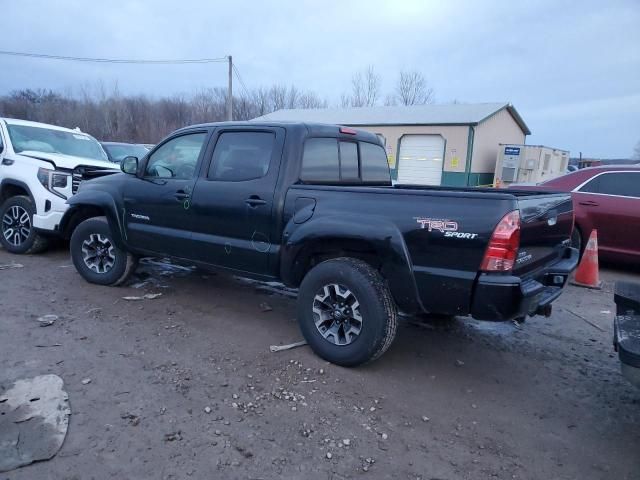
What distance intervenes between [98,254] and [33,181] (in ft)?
5.69

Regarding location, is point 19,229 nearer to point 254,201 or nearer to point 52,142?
point 52,142

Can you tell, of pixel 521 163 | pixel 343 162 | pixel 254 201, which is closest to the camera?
pixel 254 201

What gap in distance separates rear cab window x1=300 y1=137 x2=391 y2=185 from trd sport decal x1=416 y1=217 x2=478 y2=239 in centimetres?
122

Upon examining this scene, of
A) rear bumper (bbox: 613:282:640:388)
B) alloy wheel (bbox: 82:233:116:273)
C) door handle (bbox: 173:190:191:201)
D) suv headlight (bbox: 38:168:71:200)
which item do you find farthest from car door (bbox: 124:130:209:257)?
rear bumper (bbox: 613:282:640:388)

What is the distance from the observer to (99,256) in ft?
17.2

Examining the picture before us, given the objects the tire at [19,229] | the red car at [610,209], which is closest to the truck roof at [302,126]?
the tire at [19,229]

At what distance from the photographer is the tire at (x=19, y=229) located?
20.4ft

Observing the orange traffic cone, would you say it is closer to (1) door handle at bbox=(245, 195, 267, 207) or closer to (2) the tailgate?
(2) the tailgate

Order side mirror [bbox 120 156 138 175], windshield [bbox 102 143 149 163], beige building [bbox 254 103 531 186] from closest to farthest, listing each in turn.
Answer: side mirror [bbox 120 156 138 175], windshield [bbox 102 143 149 163], beige building [bbox 254 103 531 186]

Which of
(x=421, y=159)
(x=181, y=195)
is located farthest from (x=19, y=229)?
(x=421, y=159)

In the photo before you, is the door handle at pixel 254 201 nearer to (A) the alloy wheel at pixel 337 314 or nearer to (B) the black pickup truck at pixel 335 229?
(B) the black pickup truck at pixel 335 229

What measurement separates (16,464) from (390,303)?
7.96ft

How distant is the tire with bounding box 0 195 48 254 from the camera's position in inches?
245

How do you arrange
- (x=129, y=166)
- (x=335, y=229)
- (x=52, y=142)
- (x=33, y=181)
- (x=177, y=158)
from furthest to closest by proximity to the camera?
(x=52, y=142), (x=33, y=181), (x=129, y=166), (x=177, y=158), (x=335, y=229)
